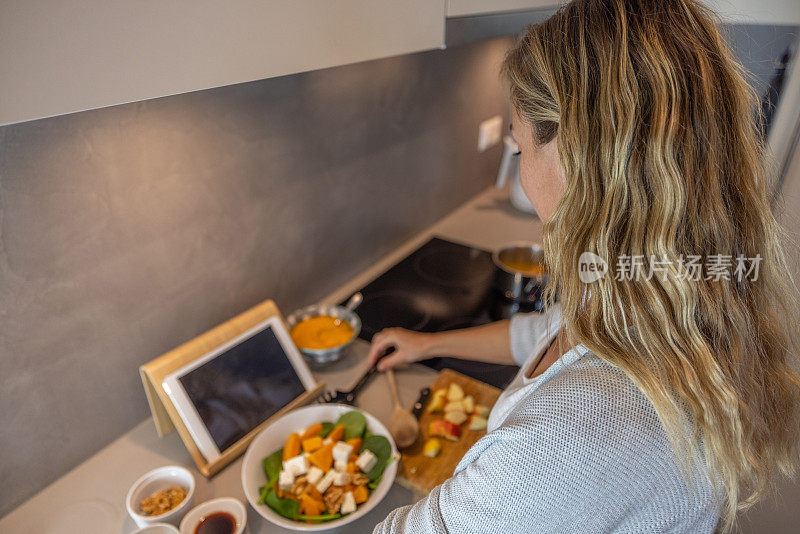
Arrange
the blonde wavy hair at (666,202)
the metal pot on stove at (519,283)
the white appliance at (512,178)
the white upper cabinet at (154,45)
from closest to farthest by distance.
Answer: the white upper cabinet at (154,45) < the blonde wavy hair at (666,202) < the metal pot on stove at (519,283) < the white appliance at (512,178)

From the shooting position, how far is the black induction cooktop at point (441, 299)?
48.0 inches

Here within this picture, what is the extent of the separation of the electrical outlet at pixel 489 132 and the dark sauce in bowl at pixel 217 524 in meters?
1.51

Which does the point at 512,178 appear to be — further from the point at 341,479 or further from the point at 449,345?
the point at 341,479

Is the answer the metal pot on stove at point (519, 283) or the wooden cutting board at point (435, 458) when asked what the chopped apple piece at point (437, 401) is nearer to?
the wooden cutting board at point (435, 458)

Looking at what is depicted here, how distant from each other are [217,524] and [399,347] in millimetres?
503

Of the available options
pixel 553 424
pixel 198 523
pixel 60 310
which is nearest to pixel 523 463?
pixel 553 424

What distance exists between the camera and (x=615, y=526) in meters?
0.62

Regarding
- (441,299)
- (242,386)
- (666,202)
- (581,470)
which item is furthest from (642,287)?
(441,299)

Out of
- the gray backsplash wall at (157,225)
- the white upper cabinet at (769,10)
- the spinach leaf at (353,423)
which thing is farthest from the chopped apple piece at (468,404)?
the white upper cabinet at (769,10)

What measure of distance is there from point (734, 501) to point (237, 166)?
38.3 inches

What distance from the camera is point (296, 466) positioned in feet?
2.96

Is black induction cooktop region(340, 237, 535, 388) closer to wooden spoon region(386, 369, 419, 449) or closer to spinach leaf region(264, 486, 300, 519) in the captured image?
wooden spoon region(386, 369, 419, 449)

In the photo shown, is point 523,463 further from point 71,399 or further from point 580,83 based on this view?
point 71,399

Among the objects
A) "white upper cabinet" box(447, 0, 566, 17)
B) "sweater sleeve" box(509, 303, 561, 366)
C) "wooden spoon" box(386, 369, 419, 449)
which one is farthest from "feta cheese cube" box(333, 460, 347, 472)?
"white upper cabinet" box(447, 0, 566, 17)
